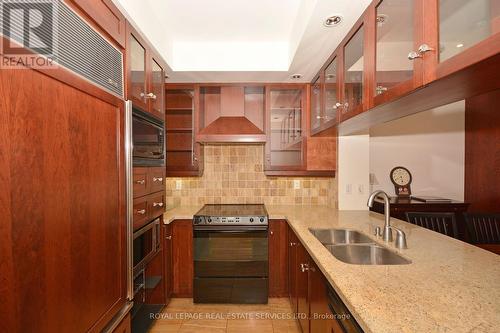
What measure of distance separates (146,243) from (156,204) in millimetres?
323

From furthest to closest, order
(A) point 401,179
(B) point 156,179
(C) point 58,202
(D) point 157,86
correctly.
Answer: (A) point 401,179 < (D) point 157,86 < (B) point 156,179 < (C) point 58,202

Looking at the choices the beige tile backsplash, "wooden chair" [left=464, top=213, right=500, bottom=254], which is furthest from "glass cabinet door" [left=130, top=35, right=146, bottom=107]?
"wooden chair" [left=464, top=213, right=500, bottom=254]

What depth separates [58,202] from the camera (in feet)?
3.19

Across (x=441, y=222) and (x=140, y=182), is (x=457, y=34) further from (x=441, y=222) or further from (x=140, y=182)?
(x=441, y=222)

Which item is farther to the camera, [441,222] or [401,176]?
[401,176]

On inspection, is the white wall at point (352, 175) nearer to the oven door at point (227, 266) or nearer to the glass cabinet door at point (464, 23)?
the oven door at point (227, 266)

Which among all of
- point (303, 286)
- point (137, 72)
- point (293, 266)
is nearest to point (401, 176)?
point (293, 266)

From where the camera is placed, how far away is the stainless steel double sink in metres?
1.52

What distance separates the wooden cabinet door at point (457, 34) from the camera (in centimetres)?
72

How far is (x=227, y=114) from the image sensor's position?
9.15ft

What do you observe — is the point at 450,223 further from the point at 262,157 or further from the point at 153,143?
the point at 153,143

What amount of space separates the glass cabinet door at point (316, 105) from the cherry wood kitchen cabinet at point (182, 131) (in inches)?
49.4

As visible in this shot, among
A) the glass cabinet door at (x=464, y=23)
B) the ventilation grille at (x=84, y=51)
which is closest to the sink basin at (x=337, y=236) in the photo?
the glass cabinet door at (x=464, y=23)

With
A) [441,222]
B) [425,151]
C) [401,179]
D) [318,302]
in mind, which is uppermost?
[425,151]
